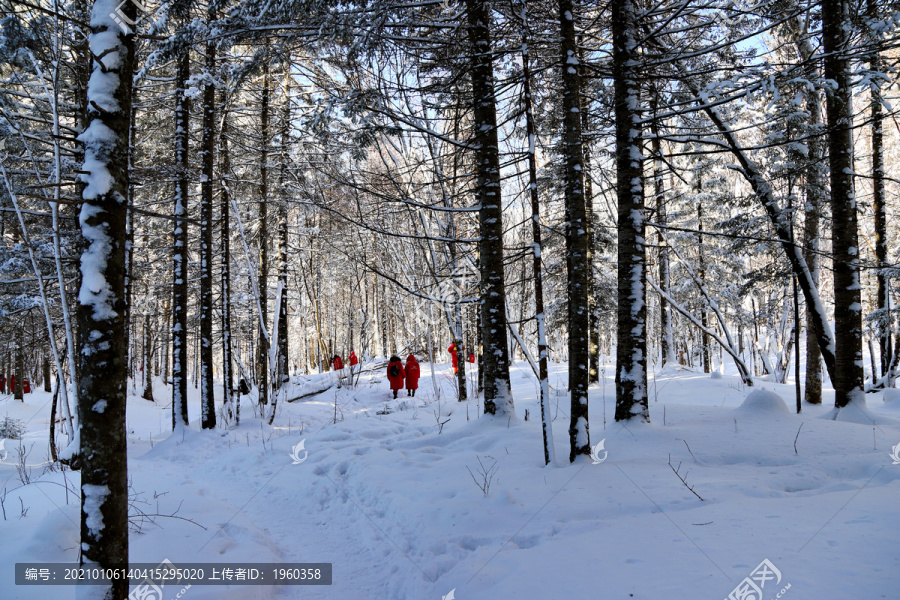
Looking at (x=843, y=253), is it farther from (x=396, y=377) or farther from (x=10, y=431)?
(x=10, y=431)

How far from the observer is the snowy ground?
Result: 2939 mm

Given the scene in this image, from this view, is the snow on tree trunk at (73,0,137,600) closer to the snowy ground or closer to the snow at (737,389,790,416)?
the snowy ground

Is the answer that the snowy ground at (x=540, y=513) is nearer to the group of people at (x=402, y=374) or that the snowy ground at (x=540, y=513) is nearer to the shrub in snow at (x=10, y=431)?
the group of people at (x=402, y=374)

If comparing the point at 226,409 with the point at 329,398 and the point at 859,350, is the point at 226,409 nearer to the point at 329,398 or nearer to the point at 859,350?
the point at 329,398

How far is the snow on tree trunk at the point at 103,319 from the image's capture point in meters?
2.80

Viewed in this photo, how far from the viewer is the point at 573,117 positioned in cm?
513

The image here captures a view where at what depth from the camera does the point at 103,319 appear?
281cm

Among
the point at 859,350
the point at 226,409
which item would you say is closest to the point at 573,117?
the point at 859,350

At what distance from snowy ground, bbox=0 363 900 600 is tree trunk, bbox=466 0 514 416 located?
1.86ft

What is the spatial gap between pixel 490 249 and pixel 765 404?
477cm

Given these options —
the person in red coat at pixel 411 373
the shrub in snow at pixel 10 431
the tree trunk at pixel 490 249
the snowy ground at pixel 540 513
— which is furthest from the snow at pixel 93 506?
the shrub in snow at pixel 10 431

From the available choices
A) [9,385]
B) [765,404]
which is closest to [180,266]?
[765,404]

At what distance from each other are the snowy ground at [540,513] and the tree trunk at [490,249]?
57 cm

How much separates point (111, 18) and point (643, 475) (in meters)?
5.91
